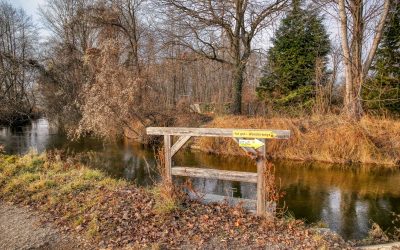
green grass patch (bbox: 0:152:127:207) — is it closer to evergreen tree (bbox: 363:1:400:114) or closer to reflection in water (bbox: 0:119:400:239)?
reflection in water (bbox: 0:119:400:239)

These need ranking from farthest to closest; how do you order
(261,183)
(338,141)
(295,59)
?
1. (295,59)
2. (338,141)
3. (261,183)

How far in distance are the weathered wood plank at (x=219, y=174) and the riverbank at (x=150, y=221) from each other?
564mm

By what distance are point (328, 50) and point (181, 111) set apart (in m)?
10.3

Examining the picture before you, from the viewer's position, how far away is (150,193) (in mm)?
6762

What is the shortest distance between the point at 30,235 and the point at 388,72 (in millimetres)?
19190

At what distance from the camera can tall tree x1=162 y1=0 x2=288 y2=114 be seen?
17609 millimetres

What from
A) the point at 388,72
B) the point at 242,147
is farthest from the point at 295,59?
the point at 242,147

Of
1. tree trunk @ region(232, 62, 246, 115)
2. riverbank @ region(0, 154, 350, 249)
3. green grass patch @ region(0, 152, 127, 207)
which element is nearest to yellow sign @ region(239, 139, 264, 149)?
→ riverbank @ region(0, 154, 350, 249)

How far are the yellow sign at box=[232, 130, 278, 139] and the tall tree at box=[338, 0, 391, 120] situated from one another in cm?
1056

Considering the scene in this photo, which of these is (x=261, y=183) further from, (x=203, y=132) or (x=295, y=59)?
(x=295, y=59)

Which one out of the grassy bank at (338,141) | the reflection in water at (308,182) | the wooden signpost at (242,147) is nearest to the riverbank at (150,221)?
the wooden signpost at (242,147)

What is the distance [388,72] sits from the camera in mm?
17891

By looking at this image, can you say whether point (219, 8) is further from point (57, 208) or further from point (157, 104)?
point (57, 208)

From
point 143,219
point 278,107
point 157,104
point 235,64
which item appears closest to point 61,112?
point 157,104
